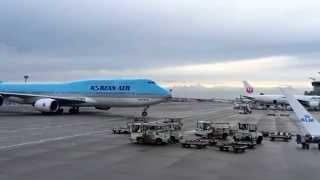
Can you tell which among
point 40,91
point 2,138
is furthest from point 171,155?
point 40,91

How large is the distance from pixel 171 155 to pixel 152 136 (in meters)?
4.54

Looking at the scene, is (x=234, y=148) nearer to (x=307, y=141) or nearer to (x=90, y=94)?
(x=307, y=141)

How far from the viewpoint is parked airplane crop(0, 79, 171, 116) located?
49.5m

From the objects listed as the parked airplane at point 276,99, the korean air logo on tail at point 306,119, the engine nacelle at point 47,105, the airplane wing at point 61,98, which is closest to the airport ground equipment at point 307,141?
the korean air logo on tail at point 306,119

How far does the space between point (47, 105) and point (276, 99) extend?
243 feet

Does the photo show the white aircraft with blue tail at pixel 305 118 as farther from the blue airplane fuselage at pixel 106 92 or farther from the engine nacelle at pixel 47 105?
the engine nacelle at pixel 47 105

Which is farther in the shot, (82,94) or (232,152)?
(82,94)

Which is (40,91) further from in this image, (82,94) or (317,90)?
(317,90)

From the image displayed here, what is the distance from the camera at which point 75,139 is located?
27922 millimetres

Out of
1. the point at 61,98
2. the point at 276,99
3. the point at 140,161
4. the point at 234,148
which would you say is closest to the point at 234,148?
the point at 234,148

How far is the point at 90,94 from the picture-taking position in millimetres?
53719

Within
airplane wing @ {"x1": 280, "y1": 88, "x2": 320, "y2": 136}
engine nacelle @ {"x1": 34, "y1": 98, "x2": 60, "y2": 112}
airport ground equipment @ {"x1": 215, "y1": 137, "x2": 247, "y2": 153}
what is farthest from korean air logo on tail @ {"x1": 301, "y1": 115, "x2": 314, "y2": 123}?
engine nacelle @ {"x1": 34, "y1": 98, "x2": 60, "y2": 112}

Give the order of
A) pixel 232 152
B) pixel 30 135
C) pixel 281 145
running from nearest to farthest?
1. pixel 232 152
2. pixel 281 145
3. pixel 30 135

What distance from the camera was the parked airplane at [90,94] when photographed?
49.5 m
